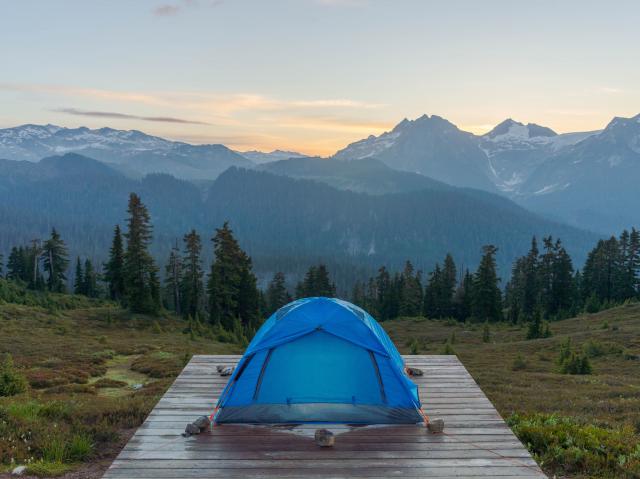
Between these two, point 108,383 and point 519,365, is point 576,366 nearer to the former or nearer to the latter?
point 519,365

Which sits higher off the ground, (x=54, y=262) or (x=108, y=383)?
(x=108, y=383)

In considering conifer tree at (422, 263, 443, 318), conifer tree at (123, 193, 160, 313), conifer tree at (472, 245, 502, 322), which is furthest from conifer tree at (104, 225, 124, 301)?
conifer tree at (472, 245, 502, 322)

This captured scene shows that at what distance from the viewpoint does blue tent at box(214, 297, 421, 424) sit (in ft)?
32.0

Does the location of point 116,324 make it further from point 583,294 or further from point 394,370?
point 583,294

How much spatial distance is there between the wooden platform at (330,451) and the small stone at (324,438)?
93 mm

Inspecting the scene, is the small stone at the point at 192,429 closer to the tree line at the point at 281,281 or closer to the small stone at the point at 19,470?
the small stone at the point at 19,470

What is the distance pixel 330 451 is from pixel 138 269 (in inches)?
2081

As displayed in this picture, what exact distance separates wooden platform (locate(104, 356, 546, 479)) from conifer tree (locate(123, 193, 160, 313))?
158ft

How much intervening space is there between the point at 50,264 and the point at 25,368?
73.4 m

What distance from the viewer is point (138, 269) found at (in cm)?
5741

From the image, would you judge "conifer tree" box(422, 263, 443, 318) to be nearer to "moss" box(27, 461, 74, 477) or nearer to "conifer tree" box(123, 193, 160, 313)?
"conifer tree" box(123, 193, 160, 313)

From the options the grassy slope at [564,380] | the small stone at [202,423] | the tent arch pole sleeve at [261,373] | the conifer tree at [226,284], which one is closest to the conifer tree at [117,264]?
the conifer tree at [226,284]

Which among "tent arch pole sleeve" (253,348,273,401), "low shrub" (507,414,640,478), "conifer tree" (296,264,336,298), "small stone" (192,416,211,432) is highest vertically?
"tent arch pole sleeve" (253,348,273,401)

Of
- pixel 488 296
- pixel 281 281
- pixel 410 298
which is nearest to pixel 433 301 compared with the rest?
pixel 410 298
